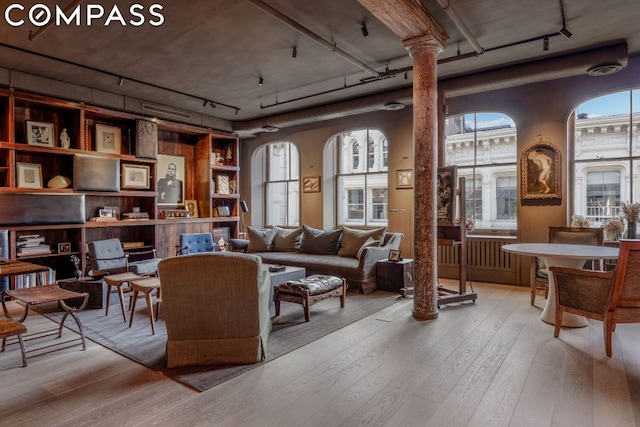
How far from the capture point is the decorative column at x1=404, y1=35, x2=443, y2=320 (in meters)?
A: 4.30

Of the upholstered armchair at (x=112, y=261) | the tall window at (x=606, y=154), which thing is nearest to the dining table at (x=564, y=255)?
the tall window at (x=606, y=154)

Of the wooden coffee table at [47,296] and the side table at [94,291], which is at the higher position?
the wooden coffee table at [47,296]

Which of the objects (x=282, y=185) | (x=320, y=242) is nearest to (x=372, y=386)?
(x=320, y=242)

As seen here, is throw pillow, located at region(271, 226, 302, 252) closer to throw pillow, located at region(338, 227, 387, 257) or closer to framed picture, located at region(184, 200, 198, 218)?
throw pillow, located at region(338, 227, 387, 257)

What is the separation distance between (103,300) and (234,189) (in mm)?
4542

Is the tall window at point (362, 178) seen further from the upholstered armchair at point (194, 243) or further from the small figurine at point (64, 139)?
the small figurine at point (64, 139)

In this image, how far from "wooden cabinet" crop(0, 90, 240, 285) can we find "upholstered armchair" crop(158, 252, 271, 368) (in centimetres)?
417

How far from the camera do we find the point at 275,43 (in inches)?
191

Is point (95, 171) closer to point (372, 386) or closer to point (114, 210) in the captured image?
point (114, 210)

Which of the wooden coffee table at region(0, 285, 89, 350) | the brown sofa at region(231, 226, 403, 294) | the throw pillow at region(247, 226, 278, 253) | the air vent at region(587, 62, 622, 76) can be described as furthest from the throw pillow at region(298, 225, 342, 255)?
the air vent at region(587, 62, 622, 76)

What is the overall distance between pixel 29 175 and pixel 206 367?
507 cm

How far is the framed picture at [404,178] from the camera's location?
7.21 m

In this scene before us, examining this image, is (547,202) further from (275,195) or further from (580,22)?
(275,195)

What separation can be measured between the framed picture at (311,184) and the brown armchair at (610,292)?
5.81m
